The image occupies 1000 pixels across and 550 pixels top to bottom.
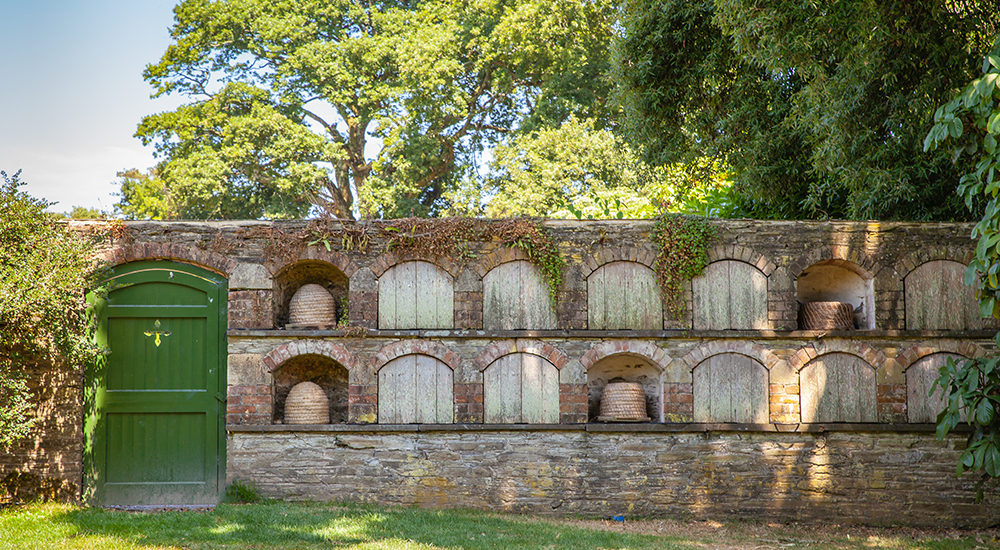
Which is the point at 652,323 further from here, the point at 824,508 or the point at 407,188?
the point at 407,188

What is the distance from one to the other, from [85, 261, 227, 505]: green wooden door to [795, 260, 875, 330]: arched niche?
5.91 m

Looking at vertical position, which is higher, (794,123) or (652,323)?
(794,123)

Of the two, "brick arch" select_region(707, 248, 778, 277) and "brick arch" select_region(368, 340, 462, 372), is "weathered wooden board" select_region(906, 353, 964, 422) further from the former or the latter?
"brick arch" select_region(368, 340, 462, 372)

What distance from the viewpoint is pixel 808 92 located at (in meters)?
7.69

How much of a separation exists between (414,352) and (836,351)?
4.15m

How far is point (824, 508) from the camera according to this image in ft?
23.3

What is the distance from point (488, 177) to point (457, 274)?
1106cm

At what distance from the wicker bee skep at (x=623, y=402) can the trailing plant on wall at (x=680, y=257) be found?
87 cm

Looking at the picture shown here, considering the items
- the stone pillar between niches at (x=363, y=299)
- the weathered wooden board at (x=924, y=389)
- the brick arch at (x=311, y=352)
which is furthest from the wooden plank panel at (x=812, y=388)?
the brick arch at (x=311, y=352)

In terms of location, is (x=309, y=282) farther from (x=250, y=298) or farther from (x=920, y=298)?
(x=920, y=298)

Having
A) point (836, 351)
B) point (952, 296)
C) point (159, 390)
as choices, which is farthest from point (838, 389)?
point (159, 390)

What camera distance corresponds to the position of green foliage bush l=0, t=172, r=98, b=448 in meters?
6.34

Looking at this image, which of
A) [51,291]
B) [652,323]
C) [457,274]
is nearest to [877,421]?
[652,323]

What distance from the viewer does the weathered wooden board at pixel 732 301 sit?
7320 mm
